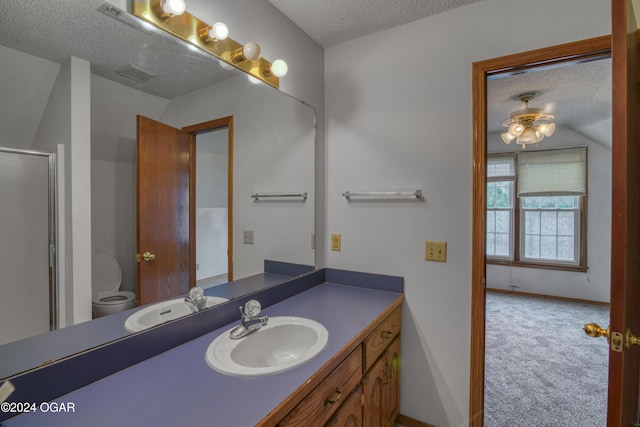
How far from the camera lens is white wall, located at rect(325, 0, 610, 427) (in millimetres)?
1559

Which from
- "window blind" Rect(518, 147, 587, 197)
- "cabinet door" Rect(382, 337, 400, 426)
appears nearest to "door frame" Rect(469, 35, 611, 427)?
"cabinet door" Rect(382, 337, 400, 426)

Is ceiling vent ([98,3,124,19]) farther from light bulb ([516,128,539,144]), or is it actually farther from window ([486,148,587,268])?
window ([486,148,587,268])

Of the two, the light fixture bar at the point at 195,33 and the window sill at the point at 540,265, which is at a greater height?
the light fixture bar at the point at 195,33

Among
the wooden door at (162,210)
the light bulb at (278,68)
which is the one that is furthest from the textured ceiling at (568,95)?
the wooden door at (162,210)

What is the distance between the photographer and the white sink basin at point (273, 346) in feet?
3.23

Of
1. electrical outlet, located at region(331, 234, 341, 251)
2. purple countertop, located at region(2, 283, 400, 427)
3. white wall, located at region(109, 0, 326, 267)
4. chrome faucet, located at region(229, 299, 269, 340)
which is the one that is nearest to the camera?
purple countertop, located at region(2, 283, 400, 427)

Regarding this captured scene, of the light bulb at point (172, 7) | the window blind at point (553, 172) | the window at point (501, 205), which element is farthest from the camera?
the window at point (501, 205)

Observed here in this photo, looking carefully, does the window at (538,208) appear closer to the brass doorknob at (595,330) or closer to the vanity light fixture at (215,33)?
the brass doorknob at (595,330)

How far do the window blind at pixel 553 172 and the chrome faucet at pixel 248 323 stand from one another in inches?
180

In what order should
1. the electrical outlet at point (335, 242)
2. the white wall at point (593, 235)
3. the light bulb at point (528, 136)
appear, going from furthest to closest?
the white wall at point (593, 235) → the light bulb at point (528, 136) → the electrical outlet at point (335, 242)

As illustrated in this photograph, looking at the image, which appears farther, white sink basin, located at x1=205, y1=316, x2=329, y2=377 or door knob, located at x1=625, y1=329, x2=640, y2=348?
white sink basin, located at x1=205, y1=316, x2=329, y2=377

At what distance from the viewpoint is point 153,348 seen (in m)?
1.02

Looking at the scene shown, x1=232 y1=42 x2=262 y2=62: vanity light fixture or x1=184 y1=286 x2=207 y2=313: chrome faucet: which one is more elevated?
x1=232 y1=42 x2=262 y2=62: vanity light fixture

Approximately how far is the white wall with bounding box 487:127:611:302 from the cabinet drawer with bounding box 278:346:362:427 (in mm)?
4322
